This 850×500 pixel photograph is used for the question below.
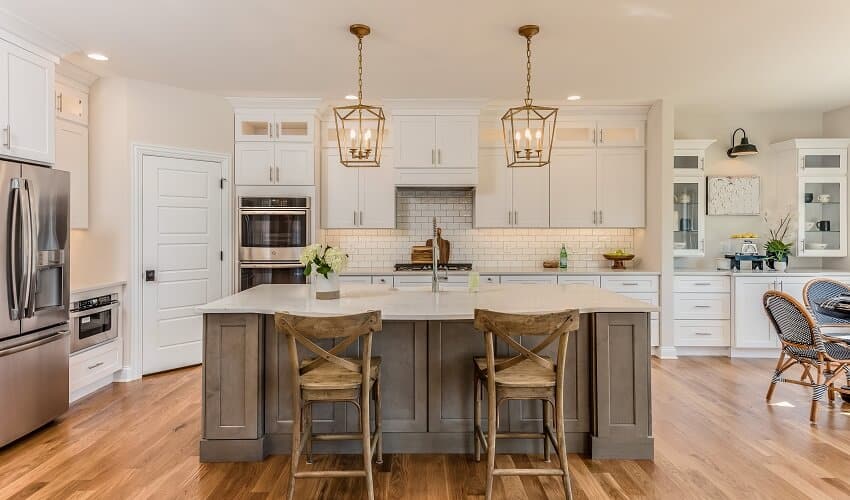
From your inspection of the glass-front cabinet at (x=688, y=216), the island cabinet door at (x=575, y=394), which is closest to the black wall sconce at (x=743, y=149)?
the glass-front cabinet at (x=688, y=216)

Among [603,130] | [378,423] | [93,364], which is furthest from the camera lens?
[603,130]

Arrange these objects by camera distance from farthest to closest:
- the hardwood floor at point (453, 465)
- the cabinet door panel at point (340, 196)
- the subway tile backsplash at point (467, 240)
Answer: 1. the subway tile backsplash at point (467, 240)
2. the cabinet door panel at point (340, 196)
3. the hardwood floor at point (453, 465)

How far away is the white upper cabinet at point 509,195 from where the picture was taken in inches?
224

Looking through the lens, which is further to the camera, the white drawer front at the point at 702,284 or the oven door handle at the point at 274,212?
the white drawer front at the point at 702,284

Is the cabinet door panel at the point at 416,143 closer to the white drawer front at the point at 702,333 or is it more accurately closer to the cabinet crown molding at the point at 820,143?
the white drawer front at the point at 702,333

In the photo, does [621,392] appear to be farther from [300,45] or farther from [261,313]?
[300,45]

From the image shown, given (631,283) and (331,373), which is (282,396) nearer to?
(331,373)

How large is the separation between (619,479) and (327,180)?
13.6ft

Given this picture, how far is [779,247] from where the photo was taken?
541 centimetres

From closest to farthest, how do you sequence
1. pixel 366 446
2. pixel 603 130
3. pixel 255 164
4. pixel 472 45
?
pixel 366 446 → pixel 472 45 → pixel 255 164 → pixel 603 130

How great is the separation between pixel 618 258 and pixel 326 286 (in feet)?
12.3

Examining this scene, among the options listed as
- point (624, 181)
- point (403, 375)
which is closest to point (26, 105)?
point (403, 375)

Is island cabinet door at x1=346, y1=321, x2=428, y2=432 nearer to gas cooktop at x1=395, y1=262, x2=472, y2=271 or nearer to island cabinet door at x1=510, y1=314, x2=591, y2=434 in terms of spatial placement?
island cabinet door at x1=510, y1=314, x2=591, y2=434

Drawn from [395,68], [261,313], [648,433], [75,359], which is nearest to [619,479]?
[648,433]
